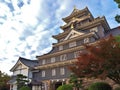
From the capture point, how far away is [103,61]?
19734 millimetres

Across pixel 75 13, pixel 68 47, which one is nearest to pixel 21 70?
pixel 68 47

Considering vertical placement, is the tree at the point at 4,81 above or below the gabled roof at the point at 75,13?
below

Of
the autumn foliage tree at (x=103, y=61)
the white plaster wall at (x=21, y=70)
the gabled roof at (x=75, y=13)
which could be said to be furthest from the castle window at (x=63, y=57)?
the autumn foliage tree at (x=103, y=61)

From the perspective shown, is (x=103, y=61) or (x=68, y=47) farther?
(x=68, y=47)

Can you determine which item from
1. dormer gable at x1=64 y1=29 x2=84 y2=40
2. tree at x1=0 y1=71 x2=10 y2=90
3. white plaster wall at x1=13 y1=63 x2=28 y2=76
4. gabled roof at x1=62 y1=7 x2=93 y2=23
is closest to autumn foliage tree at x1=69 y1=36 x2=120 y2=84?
dormer gable at x1=64 y1=29 x2=84 y2=40

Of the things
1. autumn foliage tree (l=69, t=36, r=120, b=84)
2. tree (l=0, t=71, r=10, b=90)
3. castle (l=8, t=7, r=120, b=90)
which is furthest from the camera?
tree (l=0, t=71, r=10, b=90)

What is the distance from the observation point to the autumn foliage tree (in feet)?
64.4

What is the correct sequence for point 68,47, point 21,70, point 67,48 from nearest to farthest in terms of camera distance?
1. point 67,48
2. point 68,47
3. point 21,70

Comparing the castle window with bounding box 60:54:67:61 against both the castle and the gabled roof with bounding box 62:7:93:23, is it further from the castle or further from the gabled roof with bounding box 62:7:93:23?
the gabled roof with bounding box 62:7:93:23

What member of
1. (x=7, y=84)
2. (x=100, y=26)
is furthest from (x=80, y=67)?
(x=7, y=84)

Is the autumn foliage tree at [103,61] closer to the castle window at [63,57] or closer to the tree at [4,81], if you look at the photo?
the castle window at [63,57]

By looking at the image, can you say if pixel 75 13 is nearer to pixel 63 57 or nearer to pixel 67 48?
pixel 67 48

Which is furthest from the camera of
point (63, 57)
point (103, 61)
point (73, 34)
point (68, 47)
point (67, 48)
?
point (73, 34)

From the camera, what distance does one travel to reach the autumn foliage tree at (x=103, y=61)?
773 inches
